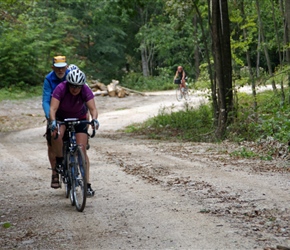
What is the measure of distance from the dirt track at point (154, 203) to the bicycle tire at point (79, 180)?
0.15m

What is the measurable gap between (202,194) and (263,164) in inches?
136

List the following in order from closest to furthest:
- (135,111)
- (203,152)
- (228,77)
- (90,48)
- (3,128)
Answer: (203,152) → (228,77) → (3,128) → (135,111) → (90,48)

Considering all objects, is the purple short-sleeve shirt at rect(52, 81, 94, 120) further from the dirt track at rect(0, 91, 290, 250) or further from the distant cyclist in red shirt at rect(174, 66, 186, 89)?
the distant cyclist in red shirt at rect(174, 66, 186, 89)

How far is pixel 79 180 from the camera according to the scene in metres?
8.64

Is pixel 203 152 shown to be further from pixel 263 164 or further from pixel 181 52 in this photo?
pixel 181 52

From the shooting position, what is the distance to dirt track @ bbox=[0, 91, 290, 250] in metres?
6.82

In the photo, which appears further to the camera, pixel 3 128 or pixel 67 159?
pixel 3 128

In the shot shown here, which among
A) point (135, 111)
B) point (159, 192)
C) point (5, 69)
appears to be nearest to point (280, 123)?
point (159, 192)

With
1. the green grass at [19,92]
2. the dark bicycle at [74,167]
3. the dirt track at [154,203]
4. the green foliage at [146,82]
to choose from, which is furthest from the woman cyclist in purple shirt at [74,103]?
the green foliage at [146,82]

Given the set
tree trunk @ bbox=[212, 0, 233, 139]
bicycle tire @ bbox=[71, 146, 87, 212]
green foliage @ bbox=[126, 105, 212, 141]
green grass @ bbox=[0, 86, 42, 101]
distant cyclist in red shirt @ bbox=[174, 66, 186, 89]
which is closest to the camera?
bicycle tire @ bbox=[71, 146, 87, 212]

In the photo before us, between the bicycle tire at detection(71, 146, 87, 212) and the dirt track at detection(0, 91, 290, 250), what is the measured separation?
15 centimetres

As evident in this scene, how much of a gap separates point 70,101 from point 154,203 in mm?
1742

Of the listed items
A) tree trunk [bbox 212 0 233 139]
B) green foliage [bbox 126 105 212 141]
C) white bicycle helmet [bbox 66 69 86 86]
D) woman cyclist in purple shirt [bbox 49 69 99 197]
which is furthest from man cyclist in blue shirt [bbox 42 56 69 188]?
green foliage [bbox 126 105 212 141]

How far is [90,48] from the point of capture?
172 ft
